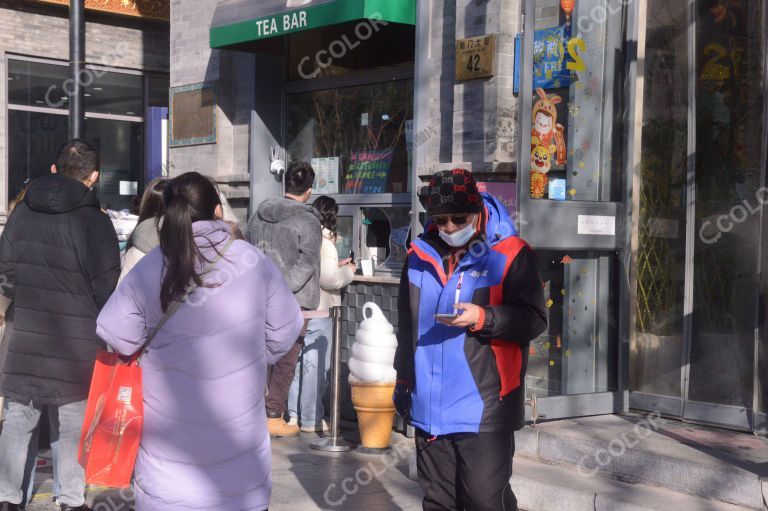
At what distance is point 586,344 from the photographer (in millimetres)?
7609

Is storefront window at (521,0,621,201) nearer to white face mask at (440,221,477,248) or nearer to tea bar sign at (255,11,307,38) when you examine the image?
tea bar sign at (255,11,307,38)

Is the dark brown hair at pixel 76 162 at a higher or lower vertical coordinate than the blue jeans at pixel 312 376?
higher

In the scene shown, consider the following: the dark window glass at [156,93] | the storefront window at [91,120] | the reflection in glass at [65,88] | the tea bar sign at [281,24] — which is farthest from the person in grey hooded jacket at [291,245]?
the dark window glass at [156,93]

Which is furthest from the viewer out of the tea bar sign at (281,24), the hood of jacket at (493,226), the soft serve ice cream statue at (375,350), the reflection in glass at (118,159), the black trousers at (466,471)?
the reflection in glass at (118,159)

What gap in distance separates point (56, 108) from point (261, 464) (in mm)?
12827

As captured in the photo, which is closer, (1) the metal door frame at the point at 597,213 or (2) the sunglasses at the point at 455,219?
(2) the sunglasses at the point at 455,219

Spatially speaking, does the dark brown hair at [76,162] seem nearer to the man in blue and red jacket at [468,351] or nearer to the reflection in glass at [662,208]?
the man in blue and red jacket at [468,351]

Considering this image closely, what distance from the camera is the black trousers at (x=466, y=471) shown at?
421 centimetres

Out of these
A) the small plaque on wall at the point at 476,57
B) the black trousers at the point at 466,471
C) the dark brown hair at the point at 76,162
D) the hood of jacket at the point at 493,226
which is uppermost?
the small plaque on wall at the point at 476,57

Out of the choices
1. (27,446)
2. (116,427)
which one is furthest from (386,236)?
(116,427)

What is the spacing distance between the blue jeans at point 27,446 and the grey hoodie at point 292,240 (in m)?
2.65

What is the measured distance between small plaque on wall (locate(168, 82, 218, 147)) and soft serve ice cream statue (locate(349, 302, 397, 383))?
4183 mm

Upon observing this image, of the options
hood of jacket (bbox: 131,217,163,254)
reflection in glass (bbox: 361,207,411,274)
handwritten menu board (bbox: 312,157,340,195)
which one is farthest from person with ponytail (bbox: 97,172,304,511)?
handwritten menu board (bbox: 312,157,340,195)

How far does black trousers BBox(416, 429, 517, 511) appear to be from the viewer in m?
4.21
